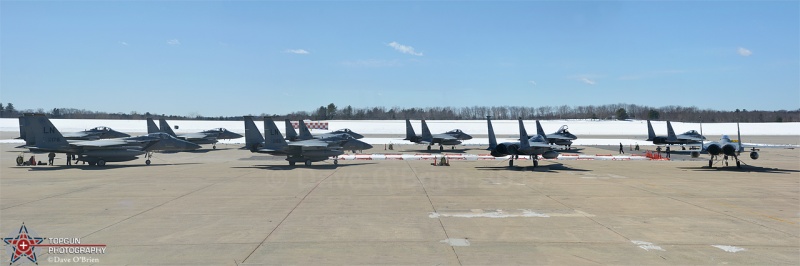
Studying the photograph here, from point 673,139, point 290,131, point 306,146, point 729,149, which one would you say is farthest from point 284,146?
point 673,139

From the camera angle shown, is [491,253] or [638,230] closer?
[491,253]

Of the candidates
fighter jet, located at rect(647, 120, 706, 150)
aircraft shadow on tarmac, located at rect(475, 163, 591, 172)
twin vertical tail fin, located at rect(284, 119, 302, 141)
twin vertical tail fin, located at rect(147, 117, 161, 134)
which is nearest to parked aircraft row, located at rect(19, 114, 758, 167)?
aircraft shadow on tarmac, located at rect(475, 163, 591, 172)

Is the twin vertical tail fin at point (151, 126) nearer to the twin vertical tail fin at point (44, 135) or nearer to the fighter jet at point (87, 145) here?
the fighter jet at point (87, 145)

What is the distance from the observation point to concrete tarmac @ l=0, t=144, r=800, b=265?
9164 mm

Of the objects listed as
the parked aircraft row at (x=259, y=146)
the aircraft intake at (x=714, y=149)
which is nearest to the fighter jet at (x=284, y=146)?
the parked aircraft row at (x=259, y=146)

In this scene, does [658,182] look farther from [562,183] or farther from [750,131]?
[750,131]

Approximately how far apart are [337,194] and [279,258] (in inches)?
338

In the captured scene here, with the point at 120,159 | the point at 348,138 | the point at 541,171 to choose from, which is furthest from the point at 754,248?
the point at 120,159

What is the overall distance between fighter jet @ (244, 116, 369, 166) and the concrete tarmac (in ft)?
16.6

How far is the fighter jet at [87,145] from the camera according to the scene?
27719mm

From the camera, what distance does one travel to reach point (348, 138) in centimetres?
3656

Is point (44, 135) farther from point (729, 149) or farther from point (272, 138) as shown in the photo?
point (729, 149)

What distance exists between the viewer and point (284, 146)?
2881cm

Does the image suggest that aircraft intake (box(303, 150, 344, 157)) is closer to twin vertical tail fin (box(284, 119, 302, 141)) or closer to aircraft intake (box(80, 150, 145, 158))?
twin vertical tail fin (box(284, 119, 302, 141))
